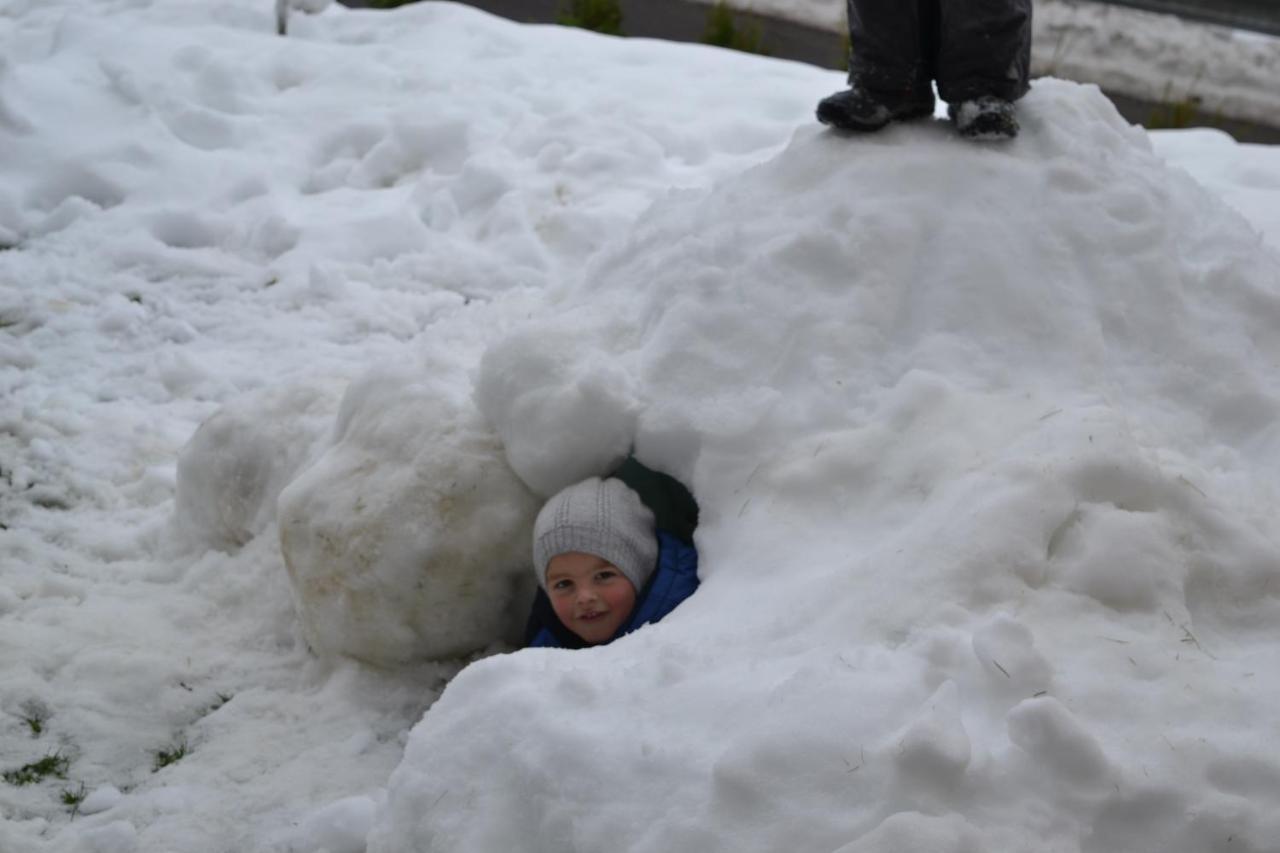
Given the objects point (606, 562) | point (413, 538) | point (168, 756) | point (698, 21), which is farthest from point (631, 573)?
point (698, 21)

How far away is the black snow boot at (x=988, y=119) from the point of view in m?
3.01

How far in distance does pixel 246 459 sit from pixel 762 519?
1733mm

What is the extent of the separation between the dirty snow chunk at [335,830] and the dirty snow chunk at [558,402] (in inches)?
31.2

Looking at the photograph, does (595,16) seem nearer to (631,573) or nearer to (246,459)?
(246,459)

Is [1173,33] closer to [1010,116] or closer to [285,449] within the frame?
[1010,116]

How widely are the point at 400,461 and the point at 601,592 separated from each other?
61cm

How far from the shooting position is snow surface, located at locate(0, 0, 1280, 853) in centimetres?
186

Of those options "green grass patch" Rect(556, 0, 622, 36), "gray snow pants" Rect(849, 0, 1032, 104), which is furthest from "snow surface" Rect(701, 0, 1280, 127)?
"gray snow pants" Rect(849, 0, 1032, 104)

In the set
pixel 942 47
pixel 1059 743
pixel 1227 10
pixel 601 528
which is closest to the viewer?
pixel 1059 743

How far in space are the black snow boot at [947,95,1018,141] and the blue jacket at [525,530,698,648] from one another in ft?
3.77

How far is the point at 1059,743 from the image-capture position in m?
1.80

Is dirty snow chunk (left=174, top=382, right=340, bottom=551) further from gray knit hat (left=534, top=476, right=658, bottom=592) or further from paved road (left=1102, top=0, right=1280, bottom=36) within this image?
paved road (left=1102, top=0, right=1280, bottom=36)

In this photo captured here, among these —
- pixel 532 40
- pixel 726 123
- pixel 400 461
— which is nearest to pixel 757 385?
pixel 400 461

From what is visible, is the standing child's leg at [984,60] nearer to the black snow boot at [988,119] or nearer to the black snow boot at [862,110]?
the black snow boot at [988,119]
